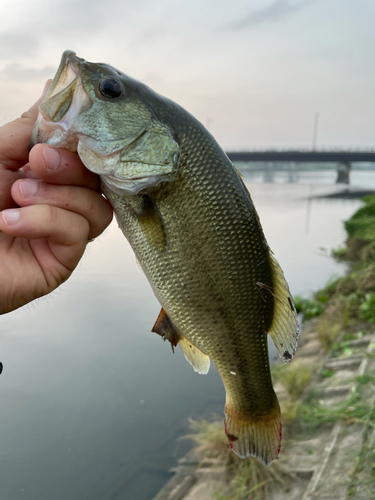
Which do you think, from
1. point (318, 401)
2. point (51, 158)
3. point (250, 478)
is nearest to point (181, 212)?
point (51, 158)

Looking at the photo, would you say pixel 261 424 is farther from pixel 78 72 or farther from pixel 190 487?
pixel 190 487

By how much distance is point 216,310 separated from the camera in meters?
1.69

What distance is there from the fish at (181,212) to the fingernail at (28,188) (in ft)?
0.59

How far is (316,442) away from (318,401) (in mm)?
1113

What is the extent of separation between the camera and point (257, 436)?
1.80 metres

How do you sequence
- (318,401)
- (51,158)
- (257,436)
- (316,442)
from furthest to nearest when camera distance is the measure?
(318,401) < (316,442) < (257,436) < (51,158)

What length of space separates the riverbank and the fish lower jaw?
12.5 feet

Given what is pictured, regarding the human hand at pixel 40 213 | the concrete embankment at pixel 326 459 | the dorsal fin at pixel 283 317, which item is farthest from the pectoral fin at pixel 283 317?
the concrete embankment at pixel 326 459

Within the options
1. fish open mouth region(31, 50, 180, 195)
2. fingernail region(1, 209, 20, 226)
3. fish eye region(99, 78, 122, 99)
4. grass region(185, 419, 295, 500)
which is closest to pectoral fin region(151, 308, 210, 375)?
fish open mouth region(31, 50, 180, 195)

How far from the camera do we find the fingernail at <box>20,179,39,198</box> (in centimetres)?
154

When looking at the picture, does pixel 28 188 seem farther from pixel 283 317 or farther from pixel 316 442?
pixel 316 442

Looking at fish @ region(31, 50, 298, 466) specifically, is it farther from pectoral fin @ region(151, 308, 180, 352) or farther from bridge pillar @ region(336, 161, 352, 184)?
bridge pillar @ region(336, 161, 352, 184)

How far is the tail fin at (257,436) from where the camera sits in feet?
5.81

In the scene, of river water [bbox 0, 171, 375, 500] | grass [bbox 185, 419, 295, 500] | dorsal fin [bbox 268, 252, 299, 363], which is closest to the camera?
dorsal fin [bbox 268, 252, 299, 363]
